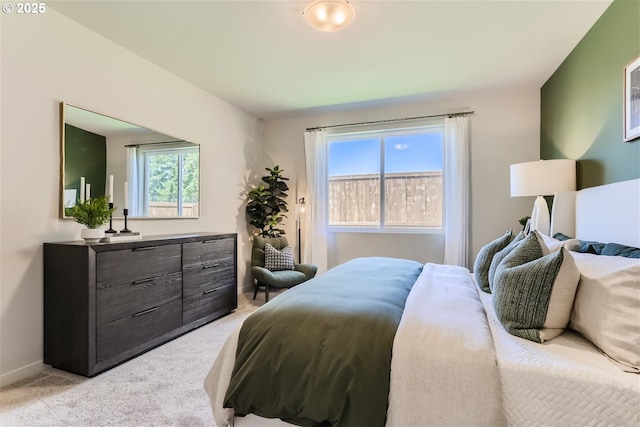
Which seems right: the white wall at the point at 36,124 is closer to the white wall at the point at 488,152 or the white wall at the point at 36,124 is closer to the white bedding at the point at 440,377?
the white bedding at the point at 440,377

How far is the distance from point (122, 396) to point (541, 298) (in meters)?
2.38

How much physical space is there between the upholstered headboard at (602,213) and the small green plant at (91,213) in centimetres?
360

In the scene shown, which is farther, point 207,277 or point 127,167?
point 207,277

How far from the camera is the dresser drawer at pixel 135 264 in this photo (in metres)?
2.23

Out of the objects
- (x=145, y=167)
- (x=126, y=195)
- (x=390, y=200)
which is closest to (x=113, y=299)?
(x=126, y=195)

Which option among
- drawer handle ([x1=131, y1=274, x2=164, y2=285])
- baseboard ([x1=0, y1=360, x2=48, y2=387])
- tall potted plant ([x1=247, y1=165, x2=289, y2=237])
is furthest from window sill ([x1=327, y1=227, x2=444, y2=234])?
baseboard ([x1=0, y1=360, x2=48, y2=387])

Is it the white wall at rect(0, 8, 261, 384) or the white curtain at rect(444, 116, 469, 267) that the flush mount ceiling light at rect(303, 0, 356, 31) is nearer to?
the white wall at rect(0, 8, 261, 384)

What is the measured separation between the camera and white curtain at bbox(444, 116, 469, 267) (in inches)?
155

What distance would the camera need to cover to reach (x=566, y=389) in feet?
3.39

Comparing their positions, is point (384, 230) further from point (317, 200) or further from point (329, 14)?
point (329, 14)

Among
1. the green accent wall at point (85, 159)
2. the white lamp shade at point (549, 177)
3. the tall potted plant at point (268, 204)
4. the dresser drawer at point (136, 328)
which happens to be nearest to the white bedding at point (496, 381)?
the dresser drawer at point (136, 328)

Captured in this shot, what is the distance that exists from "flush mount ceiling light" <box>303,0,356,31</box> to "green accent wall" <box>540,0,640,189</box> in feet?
6.07

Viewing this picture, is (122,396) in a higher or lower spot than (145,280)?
lower

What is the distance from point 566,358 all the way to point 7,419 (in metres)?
2.76
